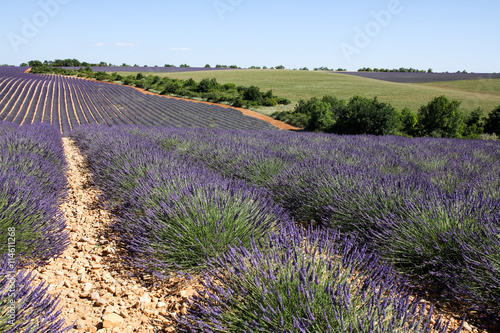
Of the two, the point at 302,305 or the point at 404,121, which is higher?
the point at 302,305

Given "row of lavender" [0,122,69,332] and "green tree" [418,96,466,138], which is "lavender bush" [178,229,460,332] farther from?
"green tree" [418,96,466,138]

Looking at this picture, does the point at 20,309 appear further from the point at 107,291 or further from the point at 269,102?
the point at 269,102

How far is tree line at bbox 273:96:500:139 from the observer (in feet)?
54.2

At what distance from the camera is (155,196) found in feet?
10.3

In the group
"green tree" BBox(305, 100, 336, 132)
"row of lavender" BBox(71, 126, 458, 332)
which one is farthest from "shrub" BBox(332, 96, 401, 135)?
"row of lavender" BBox(71, 126, 458, 332)

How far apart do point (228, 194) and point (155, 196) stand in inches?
31.0

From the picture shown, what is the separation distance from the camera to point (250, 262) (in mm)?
2055

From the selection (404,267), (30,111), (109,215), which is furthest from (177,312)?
(30,111)

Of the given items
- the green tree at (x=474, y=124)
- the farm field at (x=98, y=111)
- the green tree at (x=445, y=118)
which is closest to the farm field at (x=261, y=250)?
the farm field at (x=98, y=111)

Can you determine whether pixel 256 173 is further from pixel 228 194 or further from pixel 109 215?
pixel 109 215

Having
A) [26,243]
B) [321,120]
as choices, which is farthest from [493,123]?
[26,243]

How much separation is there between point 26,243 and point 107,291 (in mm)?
818

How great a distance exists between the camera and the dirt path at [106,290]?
2057 mm

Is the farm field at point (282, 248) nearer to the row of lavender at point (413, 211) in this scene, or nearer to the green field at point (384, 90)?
the row of lavender at point (413, 211)
